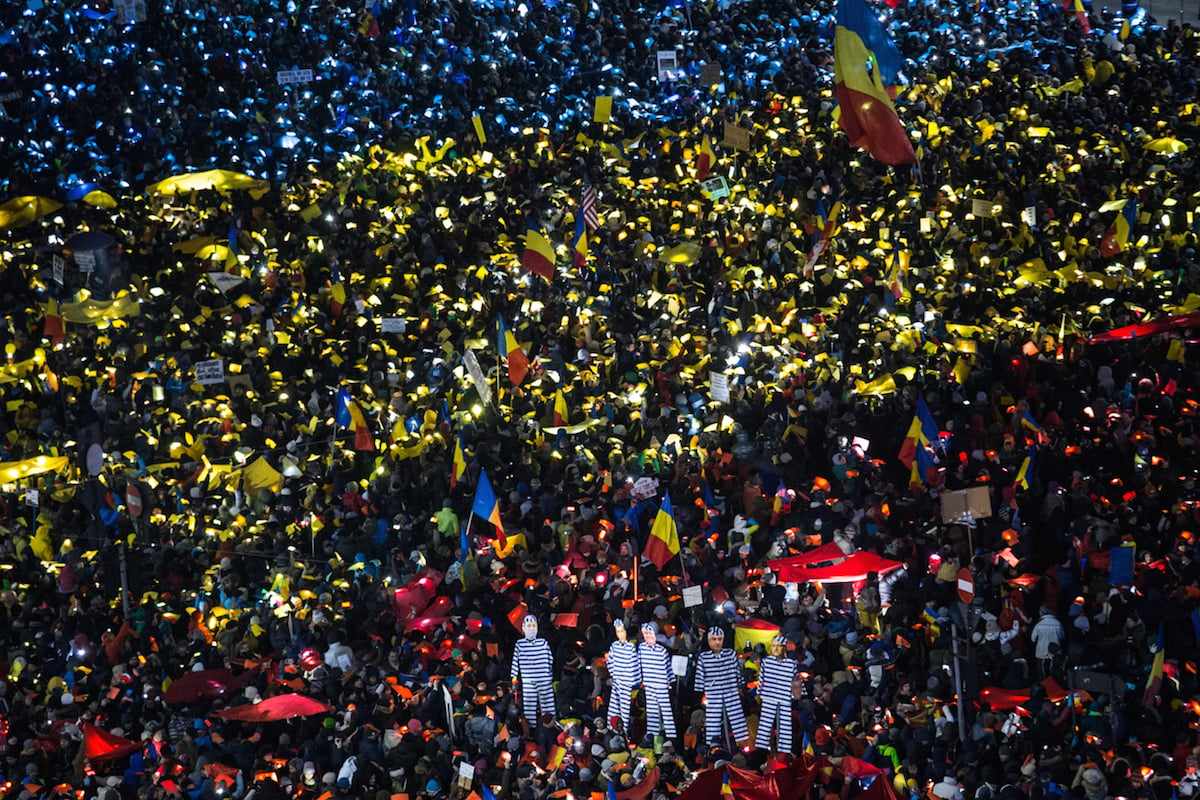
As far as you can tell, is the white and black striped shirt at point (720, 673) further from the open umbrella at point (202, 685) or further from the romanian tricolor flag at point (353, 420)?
the romanian tricolor flag at point (353, 420)

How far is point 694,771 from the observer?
1560 cm

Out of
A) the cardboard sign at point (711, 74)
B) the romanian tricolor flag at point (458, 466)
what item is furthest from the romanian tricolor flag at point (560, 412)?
the cardboard sign at point (711, 74)

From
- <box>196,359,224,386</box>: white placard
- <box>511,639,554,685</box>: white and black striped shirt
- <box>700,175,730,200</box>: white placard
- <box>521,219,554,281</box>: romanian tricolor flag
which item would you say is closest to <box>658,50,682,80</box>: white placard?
<box>700,175,730,200</box>: white placard

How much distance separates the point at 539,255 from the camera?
920 inches

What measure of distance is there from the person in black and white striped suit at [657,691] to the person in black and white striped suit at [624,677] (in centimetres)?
11

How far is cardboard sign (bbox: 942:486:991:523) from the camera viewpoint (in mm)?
16547

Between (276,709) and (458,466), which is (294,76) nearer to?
(458,466)

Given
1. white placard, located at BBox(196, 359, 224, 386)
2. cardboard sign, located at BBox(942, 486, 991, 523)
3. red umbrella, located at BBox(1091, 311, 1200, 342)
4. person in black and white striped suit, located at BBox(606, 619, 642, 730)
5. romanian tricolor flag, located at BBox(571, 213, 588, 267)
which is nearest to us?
person in black and white striped suit, located at BBox(606, 619, 642, 730)

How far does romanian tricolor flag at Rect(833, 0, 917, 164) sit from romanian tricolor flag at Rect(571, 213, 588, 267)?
10680 millimetres

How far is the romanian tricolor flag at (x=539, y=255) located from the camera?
23344 millimetres

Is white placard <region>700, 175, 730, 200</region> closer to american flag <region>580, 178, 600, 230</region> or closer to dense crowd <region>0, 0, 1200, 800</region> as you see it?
dense crowd <region>0, 0, 1200, 800</region>

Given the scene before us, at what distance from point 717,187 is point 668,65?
157 inches

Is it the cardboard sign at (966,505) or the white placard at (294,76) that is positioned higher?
the white placard at (294,76)

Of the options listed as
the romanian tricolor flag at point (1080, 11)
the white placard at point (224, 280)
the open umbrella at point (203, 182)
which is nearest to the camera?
the white placard at point (224, 280)
